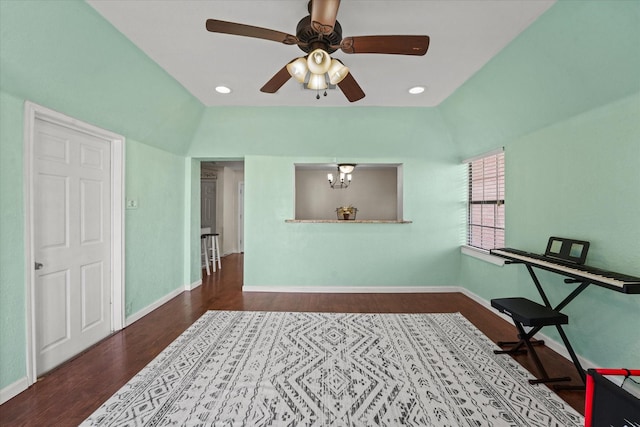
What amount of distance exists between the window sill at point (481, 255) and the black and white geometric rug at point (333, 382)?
916 mm

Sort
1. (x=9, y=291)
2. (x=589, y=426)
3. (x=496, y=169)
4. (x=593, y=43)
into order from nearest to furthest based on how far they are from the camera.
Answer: (x=589, y=426), (x=593, y=43), (x=9, y=291), (x=496, y=169)

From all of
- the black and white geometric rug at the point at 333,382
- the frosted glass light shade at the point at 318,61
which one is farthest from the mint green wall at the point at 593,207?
the frosted glass light shade at the point at 318,61

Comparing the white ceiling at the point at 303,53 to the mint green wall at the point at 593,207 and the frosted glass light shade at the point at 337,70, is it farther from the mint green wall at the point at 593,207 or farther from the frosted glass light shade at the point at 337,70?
the mint green wall at the point at 593,207

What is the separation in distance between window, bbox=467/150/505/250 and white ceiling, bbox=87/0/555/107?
1206 mm

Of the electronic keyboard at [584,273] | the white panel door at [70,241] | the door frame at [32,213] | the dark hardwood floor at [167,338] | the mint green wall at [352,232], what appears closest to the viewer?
the electronic keyboard at [584,273]

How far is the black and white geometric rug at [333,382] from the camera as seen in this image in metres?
1.76

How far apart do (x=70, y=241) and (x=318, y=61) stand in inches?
102

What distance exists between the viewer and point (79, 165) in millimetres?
2578

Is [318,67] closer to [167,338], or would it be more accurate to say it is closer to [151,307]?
[167,338]

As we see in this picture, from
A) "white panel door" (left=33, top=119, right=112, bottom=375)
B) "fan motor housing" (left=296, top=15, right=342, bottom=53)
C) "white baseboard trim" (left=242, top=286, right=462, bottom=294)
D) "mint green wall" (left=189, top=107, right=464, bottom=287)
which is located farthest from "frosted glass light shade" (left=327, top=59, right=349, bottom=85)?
"white baseboard trim" (left=242, top=286, right=462, bottom=294)

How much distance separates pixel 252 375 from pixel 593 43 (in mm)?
3256

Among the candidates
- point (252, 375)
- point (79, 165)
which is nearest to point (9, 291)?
point (79, 165)

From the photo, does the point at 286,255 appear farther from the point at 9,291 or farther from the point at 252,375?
the point at 9,291

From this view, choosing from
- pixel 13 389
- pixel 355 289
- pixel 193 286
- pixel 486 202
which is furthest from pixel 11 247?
pixel 486 202
